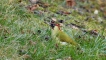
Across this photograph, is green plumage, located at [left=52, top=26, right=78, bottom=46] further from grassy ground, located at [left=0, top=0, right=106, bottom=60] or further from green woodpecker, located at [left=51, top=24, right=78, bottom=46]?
grassy ground, located at [left=0, top=0, right=106, bottom=60]

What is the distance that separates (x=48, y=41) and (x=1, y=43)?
0.70 meters

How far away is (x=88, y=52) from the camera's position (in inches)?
181

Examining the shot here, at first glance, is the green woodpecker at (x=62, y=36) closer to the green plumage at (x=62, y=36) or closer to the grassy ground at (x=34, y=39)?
the green plumage at (x=62, y=36)

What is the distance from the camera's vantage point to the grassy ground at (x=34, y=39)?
421 cm

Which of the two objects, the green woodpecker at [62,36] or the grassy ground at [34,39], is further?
the green woodpecker at [62,36]

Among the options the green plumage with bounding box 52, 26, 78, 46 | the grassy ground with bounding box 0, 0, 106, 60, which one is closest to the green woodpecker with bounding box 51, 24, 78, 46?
the green plumage with bounding box 52, 26, 78, 46

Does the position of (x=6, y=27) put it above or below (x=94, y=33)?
above

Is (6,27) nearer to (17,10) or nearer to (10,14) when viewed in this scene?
(10,14)

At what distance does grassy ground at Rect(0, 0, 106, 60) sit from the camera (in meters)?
4.21

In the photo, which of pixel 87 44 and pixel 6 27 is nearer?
pixel 6 27

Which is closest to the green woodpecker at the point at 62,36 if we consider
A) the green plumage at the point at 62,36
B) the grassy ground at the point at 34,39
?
the green plumage at the point at 62,36

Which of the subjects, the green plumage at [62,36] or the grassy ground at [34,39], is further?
the green plumage at [62,36]

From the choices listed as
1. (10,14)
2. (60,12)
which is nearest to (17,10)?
(10,14)

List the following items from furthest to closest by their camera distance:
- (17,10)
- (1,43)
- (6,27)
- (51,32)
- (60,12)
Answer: (60,12)
(17,10)
(51,32)
(6,27)
(1,43)
